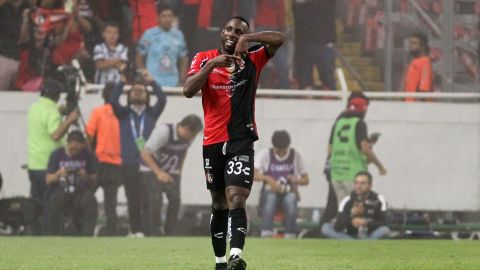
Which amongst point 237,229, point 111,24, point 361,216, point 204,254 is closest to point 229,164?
point 237,229

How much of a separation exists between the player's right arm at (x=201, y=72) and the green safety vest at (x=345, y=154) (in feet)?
40.3

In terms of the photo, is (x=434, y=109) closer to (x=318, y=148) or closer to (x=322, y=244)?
(x=318, y=148)

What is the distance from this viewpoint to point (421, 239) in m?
21.6

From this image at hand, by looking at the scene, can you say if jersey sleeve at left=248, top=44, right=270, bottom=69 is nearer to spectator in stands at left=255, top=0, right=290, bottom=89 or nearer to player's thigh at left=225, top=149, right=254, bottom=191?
player's thigh at left=225, top=149, right=254, bottom=191

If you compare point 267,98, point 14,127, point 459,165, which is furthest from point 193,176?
point 459,165

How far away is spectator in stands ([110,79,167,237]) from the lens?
71.5ft

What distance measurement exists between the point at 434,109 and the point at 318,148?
86.3 inches

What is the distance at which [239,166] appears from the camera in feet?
32.9

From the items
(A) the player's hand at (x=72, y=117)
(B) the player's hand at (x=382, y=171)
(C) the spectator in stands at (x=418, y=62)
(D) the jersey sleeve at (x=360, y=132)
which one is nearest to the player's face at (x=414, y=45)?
(C) the spectator in stands at (x=418, y=62)

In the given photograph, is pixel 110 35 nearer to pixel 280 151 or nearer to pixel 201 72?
pixel 280 151

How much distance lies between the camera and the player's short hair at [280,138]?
866 inches

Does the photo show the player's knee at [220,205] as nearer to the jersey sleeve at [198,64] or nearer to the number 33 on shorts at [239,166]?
the number 33 on shorts at [239,166]

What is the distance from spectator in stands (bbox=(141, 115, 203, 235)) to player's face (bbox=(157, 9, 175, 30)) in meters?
1.64

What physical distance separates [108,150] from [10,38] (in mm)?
2576
